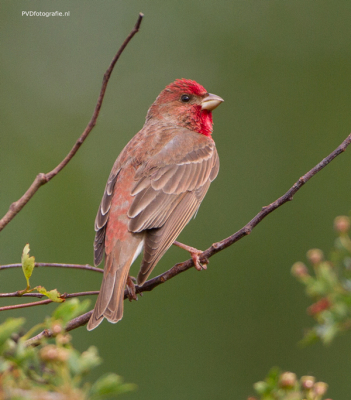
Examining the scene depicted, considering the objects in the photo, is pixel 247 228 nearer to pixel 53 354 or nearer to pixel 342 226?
pixel 342 226

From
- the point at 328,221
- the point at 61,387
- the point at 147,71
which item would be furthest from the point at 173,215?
the point at 147,71

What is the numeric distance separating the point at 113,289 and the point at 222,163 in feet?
19.3

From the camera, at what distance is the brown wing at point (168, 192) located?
4.36 metres

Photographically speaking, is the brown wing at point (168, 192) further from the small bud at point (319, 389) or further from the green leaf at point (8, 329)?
the green leaf at point (8, 329)

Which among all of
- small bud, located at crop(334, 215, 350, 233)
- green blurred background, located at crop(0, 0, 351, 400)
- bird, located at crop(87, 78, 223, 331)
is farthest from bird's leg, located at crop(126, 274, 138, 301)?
green blurred background, located at crop(0, 0, 351, 400)

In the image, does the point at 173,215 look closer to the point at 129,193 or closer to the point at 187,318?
the point at 129,193

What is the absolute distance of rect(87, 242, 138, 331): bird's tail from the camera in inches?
145

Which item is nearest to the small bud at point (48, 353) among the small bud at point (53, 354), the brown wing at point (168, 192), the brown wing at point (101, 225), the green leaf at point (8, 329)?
the small bud at point (53, 354)

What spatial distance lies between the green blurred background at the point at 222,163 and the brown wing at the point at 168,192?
3.19m

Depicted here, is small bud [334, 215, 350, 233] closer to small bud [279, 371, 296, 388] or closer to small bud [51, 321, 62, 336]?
small bud [279, 371, 296, 388]

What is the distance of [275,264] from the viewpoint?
841cm

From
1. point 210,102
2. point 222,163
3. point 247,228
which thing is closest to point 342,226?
point 247,228

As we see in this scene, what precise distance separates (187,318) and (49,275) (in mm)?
2132

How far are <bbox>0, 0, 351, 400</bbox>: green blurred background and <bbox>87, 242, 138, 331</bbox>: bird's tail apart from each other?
147 inches
